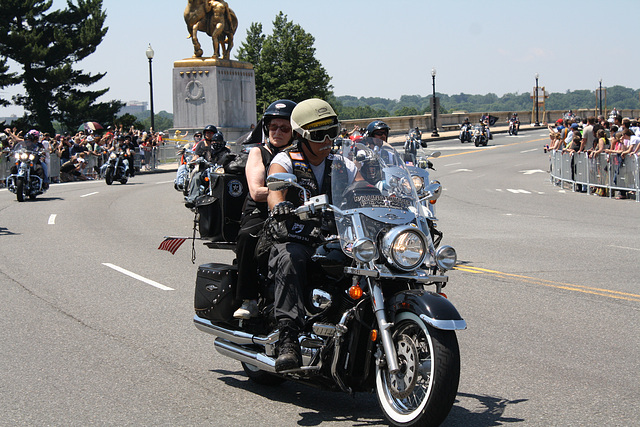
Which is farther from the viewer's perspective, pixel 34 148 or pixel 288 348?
pixel 34 148

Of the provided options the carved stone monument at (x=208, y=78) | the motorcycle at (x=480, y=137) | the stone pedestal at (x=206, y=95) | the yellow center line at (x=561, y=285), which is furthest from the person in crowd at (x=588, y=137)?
the motorcycle at (x=480, y=137)

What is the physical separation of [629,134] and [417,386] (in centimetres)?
1886

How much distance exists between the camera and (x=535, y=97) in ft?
287

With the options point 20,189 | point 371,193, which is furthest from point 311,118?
point 20,189

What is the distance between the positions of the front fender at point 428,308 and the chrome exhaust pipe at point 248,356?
103cm

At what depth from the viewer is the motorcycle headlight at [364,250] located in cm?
475

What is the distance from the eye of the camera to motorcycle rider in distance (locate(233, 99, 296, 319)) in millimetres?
5805

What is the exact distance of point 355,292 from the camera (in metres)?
4.93

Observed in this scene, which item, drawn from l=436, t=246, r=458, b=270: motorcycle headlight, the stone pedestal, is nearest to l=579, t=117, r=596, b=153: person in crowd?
l=436, t=246, r=458, b=270: motorcycle headlight

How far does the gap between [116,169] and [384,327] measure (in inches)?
1147

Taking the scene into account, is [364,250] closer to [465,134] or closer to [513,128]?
[465,134]

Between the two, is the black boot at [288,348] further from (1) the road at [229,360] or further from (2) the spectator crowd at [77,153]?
(2) the spectator crowd at [77,153]

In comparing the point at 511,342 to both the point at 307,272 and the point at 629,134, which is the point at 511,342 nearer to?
the point at 307,272

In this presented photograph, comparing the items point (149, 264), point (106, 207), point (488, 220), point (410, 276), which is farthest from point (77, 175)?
point (410, 276)
